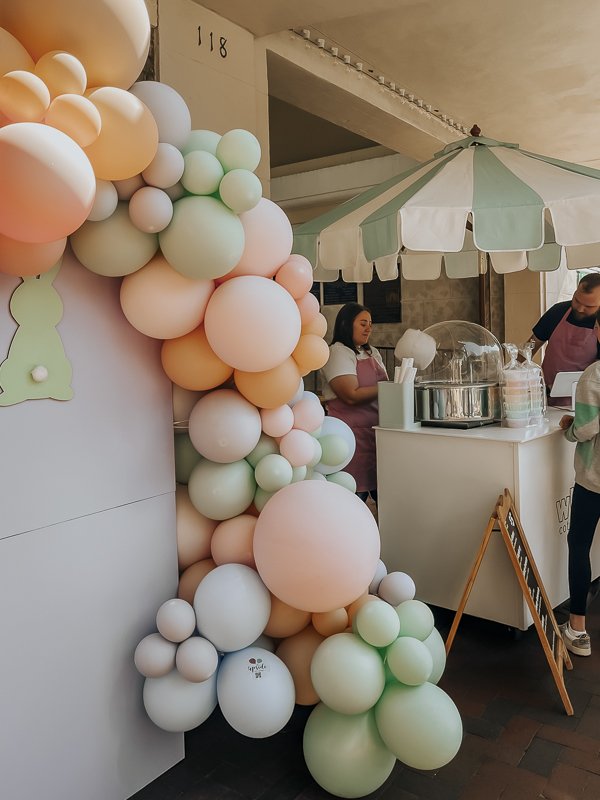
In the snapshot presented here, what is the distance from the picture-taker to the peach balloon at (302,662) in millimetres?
2086

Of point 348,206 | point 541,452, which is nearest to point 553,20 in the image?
point 348,206

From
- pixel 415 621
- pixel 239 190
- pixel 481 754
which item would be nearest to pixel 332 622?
pixel 415 621

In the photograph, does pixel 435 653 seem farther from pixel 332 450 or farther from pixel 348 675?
pixel 332 450

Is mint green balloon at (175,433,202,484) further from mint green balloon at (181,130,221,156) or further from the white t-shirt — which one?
the white t-shirt

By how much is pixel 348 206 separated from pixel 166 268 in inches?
85.6

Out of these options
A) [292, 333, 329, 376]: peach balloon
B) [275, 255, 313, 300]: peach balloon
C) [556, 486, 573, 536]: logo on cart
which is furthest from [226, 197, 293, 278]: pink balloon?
[556, 486, 573, 536]: logo on cart

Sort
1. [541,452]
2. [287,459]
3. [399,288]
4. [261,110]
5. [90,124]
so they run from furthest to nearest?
[399,288]
[261,110]
[541,452]
[287,459]
[90,124]

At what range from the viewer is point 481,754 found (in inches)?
86.4

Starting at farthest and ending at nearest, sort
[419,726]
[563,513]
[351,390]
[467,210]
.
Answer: [351,390]
[563,513]
[467,210]
[419,726]

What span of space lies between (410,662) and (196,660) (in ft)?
2.02

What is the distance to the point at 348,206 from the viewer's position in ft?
12.5

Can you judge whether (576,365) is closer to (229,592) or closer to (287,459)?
(287,459)

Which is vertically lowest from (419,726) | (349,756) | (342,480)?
(349,756)

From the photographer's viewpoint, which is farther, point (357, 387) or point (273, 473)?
point (357, 387)
